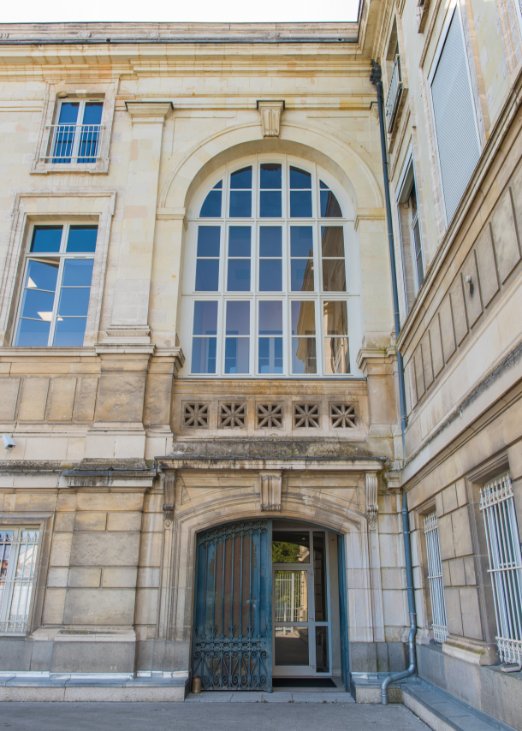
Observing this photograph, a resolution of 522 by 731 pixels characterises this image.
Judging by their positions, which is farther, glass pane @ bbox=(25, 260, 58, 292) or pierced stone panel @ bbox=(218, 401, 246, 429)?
glass pane @ bbox=(25, 260, 58, 292)

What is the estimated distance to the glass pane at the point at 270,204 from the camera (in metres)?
11.3

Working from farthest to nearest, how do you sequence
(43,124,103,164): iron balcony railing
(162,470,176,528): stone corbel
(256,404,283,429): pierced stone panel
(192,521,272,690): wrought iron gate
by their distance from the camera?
(43,124,103,164): iron balcony railing
(256,404,283,429): pierced stone panel
(162,470,176,528): stone corbel
(192,521,272,690): wrought iron gate

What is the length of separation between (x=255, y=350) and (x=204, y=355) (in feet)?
2.96

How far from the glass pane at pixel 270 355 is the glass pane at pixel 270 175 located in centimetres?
344

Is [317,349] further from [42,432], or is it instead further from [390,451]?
[42,432]

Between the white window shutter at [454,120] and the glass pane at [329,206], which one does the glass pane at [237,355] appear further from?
the white window shutter at [454,120]

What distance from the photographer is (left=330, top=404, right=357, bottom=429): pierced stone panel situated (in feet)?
31.1

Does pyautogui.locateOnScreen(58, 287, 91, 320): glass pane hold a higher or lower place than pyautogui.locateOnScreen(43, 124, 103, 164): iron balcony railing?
lower

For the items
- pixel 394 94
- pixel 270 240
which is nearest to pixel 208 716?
pixel 270 240

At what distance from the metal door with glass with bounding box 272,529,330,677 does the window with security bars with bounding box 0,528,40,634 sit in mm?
4035

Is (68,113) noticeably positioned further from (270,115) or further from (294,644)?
(294,644)

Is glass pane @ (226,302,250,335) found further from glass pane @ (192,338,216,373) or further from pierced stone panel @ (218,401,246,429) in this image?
pierced stone panel @ (218,401,246,429)

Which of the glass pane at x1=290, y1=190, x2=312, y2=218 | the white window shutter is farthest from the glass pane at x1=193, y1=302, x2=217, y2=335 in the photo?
the white window shutter

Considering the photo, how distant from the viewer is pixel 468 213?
6164 mm
